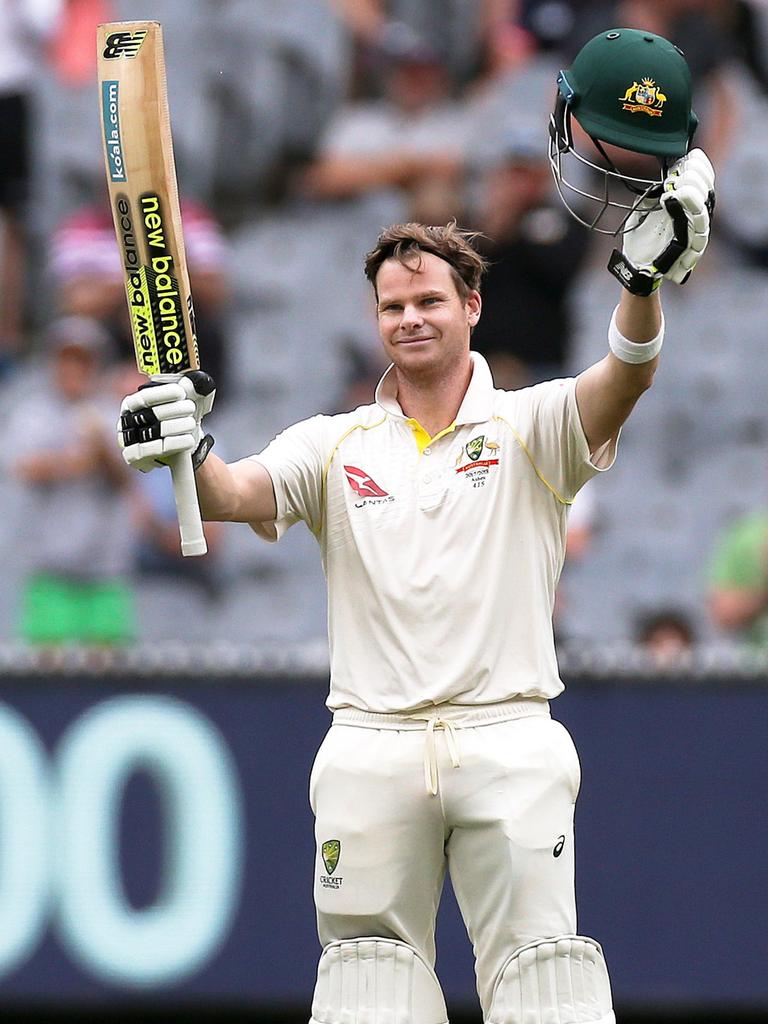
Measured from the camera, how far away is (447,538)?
379cm

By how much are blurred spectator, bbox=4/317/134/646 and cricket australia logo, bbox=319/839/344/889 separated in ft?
13.0

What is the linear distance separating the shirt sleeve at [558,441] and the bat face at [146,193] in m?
0.76

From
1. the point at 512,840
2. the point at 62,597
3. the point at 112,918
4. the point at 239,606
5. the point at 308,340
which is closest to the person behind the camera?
the point at 512,840

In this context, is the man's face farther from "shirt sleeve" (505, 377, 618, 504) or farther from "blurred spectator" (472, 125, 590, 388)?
"blurred spectator" (472, 125, 590, 388)

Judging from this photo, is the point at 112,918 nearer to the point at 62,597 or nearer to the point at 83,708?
the point at 83,708

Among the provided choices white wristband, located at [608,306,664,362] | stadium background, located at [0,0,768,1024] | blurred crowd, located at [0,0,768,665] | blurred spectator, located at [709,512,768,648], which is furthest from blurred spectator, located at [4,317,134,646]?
white wristband, located at [608,306,664,362]

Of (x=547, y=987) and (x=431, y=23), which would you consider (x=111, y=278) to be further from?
(x=547, y=987)

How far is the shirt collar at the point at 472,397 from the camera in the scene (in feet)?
12.8

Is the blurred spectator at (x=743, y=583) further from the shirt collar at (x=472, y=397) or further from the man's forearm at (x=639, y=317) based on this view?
the man's forearm at (x=639, y=317)

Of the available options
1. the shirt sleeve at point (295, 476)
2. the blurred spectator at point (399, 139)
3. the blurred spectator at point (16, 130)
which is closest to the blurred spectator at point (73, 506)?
the blurred spectator at point (16, 130)

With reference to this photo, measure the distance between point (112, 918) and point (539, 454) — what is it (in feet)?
9.54

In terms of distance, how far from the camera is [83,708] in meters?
6.08

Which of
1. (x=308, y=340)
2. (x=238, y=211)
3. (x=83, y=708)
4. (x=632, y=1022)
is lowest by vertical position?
(x=632, y=1022)

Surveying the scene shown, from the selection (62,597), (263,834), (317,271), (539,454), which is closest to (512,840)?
(539,454)
